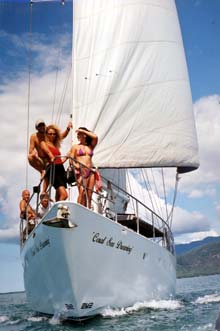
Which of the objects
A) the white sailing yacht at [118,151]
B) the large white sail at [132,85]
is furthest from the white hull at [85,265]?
the large white sail at [132,85]

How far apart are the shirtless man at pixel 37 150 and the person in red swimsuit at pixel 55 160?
156mm

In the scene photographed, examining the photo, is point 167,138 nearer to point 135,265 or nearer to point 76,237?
point 135,265

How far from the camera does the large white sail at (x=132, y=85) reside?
55.6 ft

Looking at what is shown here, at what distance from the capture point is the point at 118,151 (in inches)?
658

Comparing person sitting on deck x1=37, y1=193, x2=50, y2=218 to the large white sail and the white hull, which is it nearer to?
the white hull

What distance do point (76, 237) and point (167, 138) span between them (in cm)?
816

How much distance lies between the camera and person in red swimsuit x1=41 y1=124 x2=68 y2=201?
11.2 m

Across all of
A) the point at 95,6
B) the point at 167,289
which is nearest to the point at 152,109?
the point at 95,6

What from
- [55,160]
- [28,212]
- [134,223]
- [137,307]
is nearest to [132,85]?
[134,223]

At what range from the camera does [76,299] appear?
33.5ft

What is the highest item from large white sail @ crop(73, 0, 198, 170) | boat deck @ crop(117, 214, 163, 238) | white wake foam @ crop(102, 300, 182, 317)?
large white sail @ crop(73, 0, 198, 170)

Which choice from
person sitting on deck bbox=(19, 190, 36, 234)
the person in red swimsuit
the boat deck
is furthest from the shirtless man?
the boat deck

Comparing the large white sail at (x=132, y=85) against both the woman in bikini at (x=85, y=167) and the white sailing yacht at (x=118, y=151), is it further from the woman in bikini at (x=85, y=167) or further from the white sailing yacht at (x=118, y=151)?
the woman in bikini at (x=85, y=167)

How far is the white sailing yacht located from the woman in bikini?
0.53m
